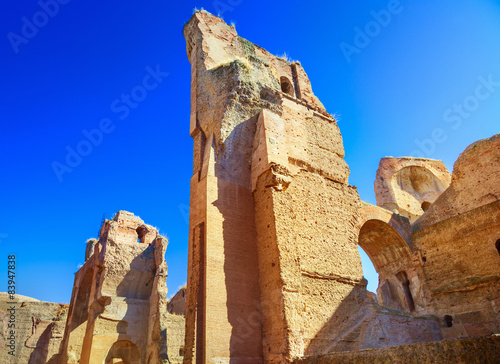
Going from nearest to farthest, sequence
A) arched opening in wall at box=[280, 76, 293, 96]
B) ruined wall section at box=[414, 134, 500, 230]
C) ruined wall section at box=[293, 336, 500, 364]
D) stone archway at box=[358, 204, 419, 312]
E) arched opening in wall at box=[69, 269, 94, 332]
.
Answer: ruined wall section at box=[293, 336, 500, 364], arched opening in wall at box=[280, 76, 293, 96], stone archway at box=[358, 204, 419, 312], ruined wall section at box=[414, 134, 500, 230], arched opening in wall at box=[69, 269, 94, 332]

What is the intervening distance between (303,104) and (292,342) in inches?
259

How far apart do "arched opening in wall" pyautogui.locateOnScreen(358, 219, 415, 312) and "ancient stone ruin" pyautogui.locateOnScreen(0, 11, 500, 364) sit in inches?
2.1

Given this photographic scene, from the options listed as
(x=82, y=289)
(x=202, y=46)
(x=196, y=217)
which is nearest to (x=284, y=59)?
(x=202, y=46)

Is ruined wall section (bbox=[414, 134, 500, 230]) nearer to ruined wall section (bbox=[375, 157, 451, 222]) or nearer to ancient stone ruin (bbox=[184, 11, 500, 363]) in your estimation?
ancient stone ruin (bbox=[184, 11, 500, 363])

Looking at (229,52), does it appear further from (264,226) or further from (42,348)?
(42,348)

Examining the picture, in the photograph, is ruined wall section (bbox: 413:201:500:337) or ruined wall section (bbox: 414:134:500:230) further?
ruined wall section (bbox: 414:134:500:230)

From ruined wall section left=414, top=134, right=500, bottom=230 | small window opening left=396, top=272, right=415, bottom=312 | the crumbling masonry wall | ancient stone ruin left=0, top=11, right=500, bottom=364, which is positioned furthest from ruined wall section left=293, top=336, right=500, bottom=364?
ruined wall section left=414, top=134, right=500, bottom=230

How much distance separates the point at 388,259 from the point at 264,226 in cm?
806

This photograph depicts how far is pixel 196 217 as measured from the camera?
23.2 ft

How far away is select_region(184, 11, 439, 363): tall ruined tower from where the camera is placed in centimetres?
604

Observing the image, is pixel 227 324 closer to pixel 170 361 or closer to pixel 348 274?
pixel 348 274

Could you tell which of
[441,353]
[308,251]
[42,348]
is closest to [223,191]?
[308,251]

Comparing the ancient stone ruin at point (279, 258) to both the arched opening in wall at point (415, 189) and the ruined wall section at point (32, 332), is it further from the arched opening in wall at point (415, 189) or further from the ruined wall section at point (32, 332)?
the arched opening in wall at point (415, 189)

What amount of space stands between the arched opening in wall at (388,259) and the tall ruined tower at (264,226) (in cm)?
281
